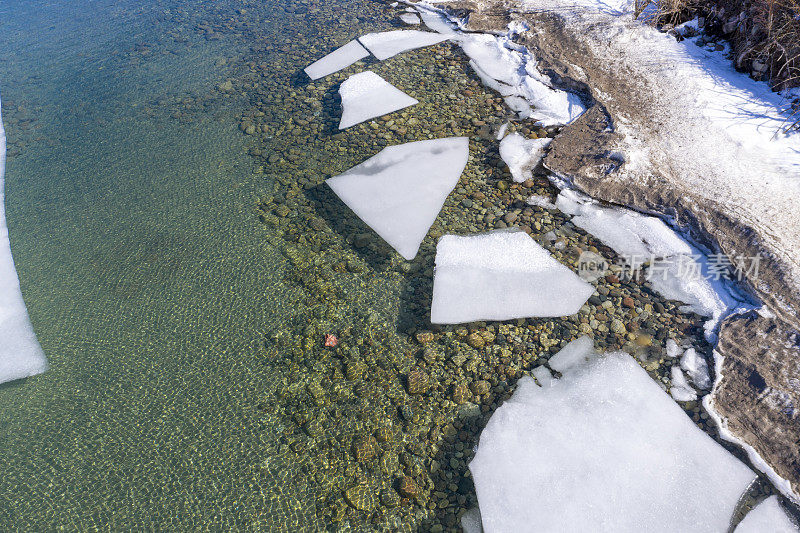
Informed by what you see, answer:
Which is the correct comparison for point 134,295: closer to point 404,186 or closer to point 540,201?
point 404,186

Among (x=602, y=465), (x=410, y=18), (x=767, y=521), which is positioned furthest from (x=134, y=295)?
(x=410, y=18)

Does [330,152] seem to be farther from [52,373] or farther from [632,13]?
[632,13]

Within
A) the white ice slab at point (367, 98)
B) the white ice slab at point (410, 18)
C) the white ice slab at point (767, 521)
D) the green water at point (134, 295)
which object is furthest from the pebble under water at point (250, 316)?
the white ice slab at point (410, 18)

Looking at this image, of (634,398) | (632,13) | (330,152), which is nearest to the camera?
(634,398)

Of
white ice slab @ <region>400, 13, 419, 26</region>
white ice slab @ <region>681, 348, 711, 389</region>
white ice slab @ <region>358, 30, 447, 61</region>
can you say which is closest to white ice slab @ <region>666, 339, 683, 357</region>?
white ice slab @ <region>681, 348, 711, 389</region>

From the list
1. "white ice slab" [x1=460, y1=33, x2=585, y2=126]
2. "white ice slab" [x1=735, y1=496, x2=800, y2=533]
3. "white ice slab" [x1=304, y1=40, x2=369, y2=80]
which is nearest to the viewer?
"white ice slab" [x1=735, y1=496, x2=800, y2=533]

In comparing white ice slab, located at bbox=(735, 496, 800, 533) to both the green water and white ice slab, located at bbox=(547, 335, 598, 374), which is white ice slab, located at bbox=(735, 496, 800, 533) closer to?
white ice slab, located at bbox=(547, 335, 598, 374)

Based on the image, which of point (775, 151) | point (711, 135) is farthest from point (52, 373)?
point (775, 151)
